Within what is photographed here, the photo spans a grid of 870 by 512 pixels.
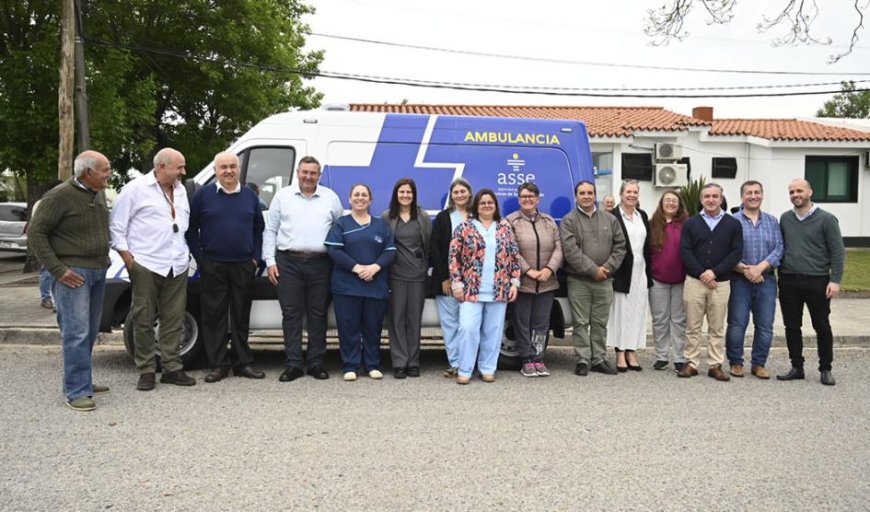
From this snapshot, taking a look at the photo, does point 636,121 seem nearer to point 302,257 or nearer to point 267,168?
point 267,168

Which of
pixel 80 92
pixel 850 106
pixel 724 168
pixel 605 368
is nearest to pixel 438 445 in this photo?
pixel 605 368

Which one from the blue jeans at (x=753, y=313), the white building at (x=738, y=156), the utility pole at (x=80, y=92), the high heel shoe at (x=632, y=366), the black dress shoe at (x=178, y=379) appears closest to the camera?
the black dress shoe at (x=178, y=379)

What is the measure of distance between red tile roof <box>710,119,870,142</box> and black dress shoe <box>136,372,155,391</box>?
66.6 feet

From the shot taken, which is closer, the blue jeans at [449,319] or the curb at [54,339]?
the blue jeans at [449,319]

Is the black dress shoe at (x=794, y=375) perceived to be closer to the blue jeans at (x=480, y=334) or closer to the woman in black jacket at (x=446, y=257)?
the blue jeans at (x=480, y=334)

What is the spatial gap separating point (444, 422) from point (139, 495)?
85.8 inches

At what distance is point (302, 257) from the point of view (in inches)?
264

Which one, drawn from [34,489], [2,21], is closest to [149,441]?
[34,489]

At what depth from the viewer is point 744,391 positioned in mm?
6488

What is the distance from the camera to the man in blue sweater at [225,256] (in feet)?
21.4

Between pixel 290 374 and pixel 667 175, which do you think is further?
pixel 667 175

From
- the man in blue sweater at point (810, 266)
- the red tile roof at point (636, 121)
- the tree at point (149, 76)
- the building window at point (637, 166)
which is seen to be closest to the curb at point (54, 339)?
the man in blue sweater at point (810, 266)

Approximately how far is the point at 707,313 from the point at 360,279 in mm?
3323

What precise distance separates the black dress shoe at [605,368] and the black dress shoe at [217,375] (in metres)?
3.50
